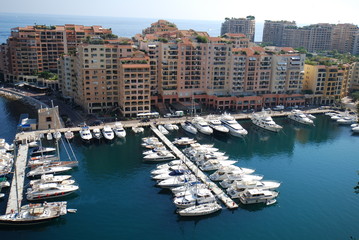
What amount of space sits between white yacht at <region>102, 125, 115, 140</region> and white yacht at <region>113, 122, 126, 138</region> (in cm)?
136

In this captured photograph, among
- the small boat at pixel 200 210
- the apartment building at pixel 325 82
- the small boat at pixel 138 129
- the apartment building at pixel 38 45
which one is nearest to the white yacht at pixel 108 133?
the small boat at pixel 138 129

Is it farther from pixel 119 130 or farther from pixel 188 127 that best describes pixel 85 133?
pixel 188 127

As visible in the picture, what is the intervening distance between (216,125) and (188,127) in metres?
8.33

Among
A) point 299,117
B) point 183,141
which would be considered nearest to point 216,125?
point 183,141

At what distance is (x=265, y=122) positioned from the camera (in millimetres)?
104375

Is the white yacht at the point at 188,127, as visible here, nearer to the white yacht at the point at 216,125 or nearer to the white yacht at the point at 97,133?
the white yacht at the point at 216,125

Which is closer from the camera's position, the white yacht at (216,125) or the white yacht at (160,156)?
the white yacht at (160,156)

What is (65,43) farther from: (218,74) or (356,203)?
(356,203)

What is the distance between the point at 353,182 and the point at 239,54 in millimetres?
61180

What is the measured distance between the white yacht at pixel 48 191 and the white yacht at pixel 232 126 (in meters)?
48.9

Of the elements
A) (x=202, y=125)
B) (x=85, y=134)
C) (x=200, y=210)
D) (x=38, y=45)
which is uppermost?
(x=38, y=45)

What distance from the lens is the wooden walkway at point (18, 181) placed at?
5698cm

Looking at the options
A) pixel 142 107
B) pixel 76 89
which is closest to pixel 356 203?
pixel 142 107

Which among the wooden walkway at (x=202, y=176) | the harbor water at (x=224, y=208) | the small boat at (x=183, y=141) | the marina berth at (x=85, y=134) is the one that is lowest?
the harbor water at (x=224, y=208)
